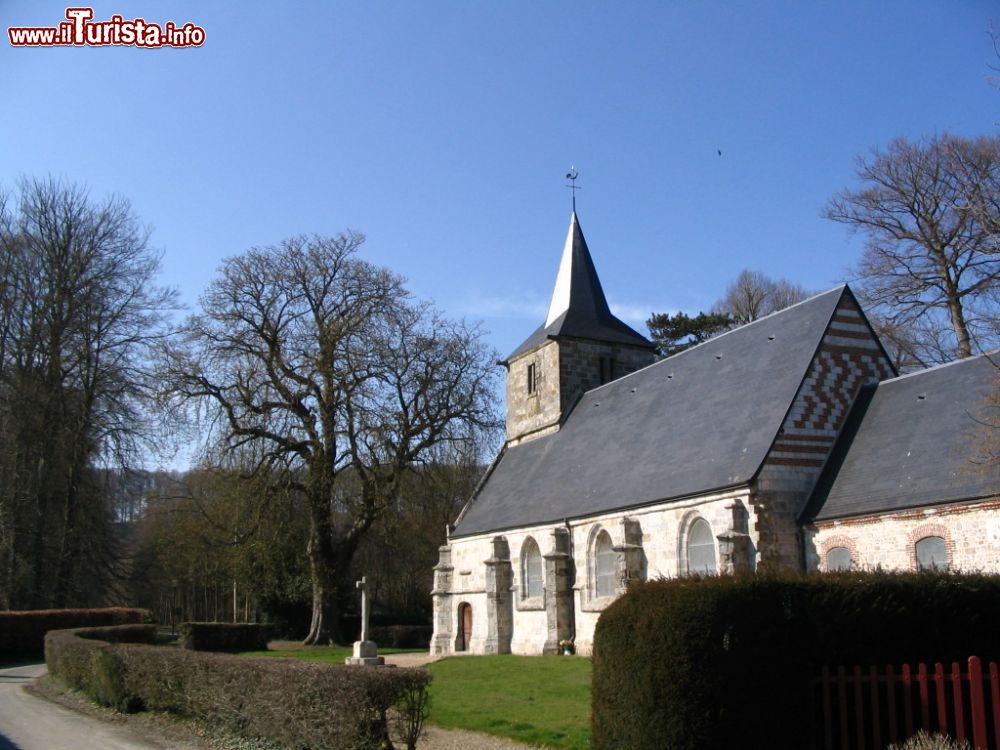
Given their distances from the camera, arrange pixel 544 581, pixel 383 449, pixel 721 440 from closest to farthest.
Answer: pixel 721 440
pixel 544 581
pixel 383 449

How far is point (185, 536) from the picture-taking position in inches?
1332

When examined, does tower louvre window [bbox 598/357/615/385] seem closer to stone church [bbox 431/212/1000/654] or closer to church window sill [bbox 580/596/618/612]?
stone church [bbox 431/212/1000/654]

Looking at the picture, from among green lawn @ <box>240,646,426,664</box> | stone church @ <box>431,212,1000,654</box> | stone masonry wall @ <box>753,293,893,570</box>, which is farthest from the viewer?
green lawn @ <box>240,646,426,664</box>

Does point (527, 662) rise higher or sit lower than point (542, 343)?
lower

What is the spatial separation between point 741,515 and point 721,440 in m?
2.64

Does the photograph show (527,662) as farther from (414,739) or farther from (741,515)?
(414,739)

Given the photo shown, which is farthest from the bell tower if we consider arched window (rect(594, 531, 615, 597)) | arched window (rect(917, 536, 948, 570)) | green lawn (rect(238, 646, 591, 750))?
arched window (rect(917, 536, 948, 570))

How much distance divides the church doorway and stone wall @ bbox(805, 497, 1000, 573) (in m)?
13.2

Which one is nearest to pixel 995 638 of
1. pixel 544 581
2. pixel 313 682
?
pixel 313 682

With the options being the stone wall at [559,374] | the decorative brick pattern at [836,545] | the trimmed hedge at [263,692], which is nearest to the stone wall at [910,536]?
the decorative brick pattern at [836,545]

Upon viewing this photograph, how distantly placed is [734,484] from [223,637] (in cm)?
1946

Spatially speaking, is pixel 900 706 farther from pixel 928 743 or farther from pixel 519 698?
pixel 519 698

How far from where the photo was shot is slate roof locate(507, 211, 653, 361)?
31.1 metres

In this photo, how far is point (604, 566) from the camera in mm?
21828
